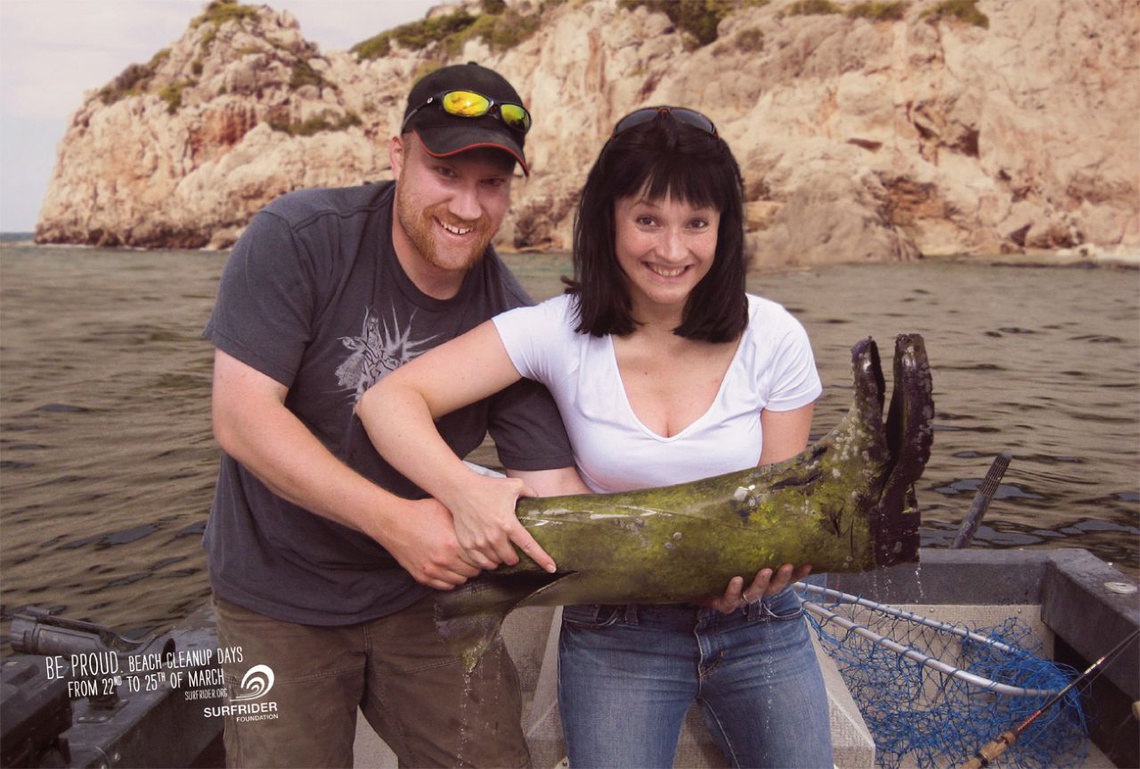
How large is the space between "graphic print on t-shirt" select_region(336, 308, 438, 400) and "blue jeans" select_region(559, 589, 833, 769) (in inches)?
38.8

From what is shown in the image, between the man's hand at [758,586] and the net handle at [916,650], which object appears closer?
the man's hand at [758,586]

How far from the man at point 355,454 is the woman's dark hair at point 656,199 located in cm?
30

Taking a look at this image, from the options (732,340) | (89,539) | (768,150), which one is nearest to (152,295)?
(89,539)

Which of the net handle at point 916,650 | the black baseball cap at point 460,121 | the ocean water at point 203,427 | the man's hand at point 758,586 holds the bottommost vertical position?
the ocean water at point 203,427

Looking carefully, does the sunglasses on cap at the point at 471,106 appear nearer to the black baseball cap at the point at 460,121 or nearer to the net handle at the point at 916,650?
the black baseball cap at the point at 460,121

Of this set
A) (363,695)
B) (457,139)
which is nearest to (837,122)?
(457,139)

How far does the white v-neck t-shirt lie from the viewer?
2.84 metres

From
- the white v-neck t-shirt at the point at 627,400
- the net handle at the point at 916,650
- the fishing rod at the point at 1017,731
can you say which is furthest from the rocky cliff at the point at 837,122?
the white v-neck t-shirt at the point at 627,400

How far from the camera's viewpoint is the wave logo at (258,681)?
277 centimetres

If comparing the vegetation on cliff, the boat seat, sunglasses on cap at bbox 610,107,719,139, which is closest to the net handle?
the boat seat

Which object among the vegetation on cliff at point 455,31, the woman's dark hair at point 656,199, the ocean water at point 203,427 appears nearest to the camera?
the woman's dark hair at point 656,199

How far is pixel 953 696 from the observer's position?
178 inches

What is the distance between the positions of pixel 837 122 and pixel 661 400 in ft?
151

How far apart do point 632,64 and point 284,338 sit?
55.1 metres
